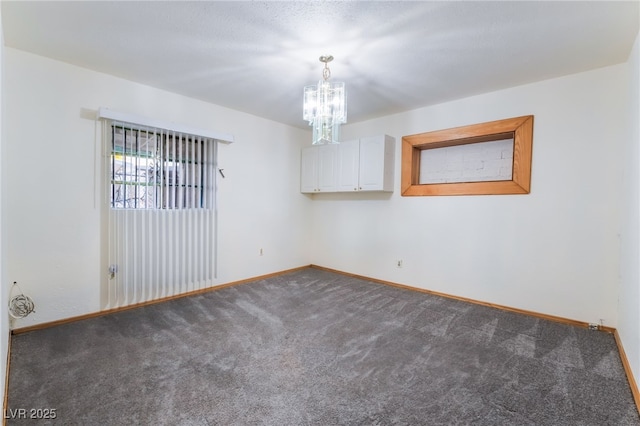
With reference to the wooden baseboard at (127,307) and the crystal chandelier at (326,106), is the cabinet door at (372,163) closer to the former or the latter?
the crystal chandelier at (326,106)

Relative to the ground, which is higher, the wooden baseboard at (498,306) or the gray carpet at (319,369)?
the wooden baseboard at (498,306)

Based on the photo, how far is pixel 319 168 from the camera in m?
4.70

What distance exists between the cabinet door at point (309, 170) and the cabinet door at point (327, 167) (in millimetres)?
89

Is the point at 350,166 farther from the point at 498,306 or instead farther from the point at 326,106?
the point at 498,306

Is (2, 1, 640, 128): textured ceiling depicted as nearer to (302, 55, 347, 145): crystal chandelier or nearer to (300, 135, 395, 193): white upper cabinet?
(302, 55, 347, 145): crystal chandelier

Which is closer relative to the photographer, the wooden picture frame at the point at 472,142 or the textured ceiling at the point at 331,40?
the textured ceiling at the point at 331,40

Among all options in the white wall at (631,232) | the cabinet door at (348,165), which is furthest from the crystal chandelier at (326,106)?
the white wall at (631,232)

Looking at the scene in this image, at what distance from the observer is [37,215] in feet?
8.54

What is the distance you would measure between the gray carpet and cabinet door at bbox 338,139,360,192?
189 centimetres

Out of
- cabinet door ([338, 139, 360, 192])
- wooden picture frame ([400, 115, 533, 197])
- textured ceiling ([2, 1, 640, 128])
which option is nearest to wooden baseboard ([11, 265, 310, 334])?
cabinet door ([338, 139, 360, 192])

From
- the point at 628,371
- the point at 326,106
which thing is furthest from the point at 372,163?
the point at 628,371

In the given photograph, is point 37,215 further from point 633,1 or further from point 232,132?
point 633,1

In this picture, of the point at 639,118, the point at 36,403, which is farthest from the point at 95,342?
the point at 639,118

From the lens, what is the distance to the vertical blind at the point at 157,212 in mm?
2996
